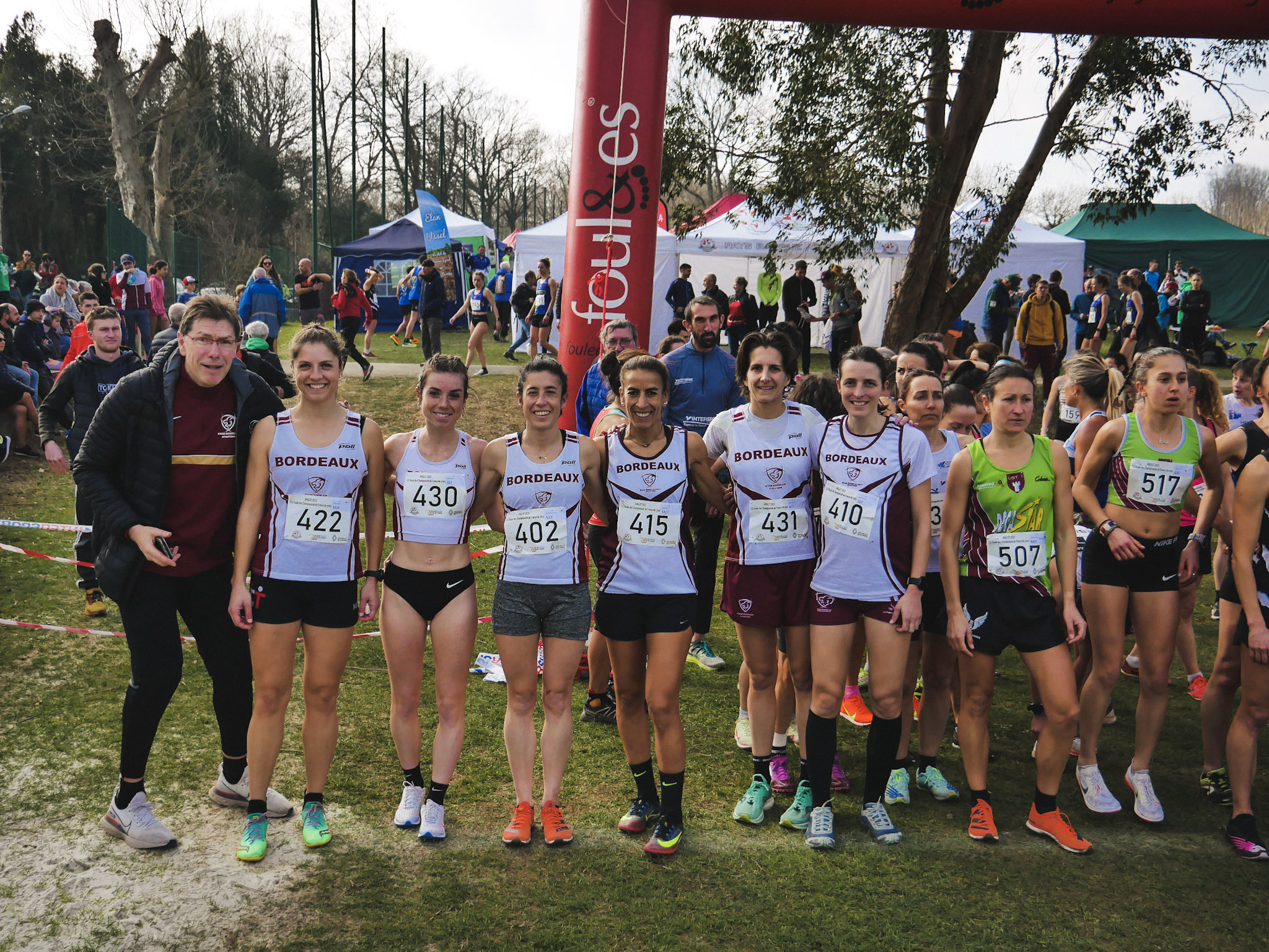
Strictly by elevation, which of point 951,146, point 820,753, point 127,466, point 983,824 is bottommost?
point 983,824

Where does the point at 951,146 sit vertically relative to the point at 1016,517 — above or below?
above

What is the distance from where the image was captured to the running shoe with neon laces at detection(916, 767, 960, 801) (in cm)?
439

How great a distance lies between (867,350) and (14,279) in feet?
67.6

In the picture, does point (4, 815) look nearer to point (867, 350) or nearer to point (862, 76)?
point (867, 350)

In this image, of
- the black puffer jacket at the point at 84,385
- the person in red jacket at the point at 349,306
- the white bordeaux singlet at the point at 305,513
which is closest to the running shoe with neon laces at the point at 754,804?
the white bordeaux singlet at the point at 305,513

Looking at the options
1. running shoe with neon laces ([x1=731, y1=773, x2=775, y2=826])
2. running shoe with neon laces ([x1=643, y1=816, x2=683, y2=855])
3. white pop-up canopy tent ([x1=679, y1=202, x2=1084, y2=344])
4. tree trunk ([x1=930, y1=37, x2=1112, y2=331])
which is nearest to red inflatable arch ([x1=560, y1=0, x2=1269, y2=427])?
running shoe with neon laces ([x1=731, y1=773, x2=775, y2=826])

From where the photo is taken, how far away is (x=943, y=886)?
3676 millimetres

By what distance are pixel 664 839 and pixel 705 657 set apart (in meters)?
2.30

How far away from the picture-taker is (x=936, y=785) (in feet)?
14.5

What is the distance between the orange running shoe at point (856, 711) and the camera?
17.2ft

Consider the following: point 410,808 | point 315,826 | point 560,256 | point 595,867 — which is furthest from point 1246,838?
point 560,256

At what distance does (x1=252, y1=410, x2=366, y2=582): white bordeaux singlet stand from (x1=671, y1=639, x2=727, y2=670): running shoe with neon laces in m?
2.80

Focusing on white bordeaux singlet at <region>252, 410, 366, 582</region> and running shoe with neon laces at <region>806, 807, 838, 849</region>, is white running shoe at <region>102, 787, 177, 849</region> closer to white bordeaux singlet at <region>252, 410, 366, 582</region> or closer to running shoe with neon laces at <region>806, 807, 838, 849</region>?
white bordeaux singlet at <region>252, 410, 366, 582</region>

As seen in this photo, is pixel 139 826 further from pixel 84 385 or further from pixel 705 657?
pixel 84 385
